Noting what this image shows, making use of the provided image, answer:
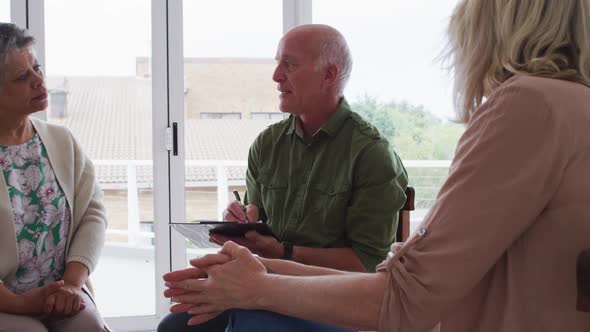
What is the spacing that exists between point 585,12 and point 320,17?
8.13 ft

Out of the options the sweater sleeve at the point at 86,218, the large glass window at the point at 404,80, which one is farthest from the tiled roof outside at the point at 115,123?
the sweater sleeve at the point at 86,218

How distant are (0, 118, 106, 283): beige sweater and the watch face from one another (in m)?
1.59

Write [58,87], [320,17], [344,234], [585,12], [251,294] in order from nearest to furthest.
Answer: [585,12]
[251,294]
[344,234]
[58,87]
[320,17]

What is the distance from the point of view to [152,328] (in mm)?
3223

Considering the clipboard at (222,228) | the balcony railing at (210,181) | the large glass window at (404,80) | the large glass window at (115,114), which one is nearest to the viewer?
the clipboard at (222,228)

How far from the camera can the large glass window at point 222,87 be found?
323 centimetres

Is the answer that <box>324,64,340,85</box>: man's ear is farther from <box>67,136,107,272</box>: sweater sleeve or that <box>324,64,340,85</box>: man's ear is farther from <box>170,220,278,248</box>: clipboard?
<box>67,136,107,272</box>: sweater sleeve

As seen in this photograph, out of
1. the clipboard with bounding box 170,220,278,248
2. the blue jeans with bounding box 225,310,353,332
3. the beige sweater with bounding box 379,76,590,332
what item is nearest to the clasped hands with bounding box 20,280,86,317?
the clipboard with bounding box 170,220,278,248

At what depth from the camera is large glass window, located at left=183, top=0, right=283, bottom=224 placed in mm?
3230

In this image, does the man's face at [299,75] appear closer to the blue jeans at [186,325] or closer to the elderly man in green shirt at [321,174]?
the elderly man in green shirt at [321,174]

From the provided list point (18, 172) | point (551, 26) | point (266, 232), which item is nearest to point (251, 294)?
point (266, 232)

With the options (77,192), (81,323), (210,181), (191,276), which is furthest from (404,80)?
(191,276)

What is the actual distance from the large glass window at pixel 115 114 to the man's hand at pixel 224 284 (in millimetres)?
2115

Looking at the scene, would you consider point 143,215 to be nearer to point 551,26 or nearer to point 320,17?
point 320,17
